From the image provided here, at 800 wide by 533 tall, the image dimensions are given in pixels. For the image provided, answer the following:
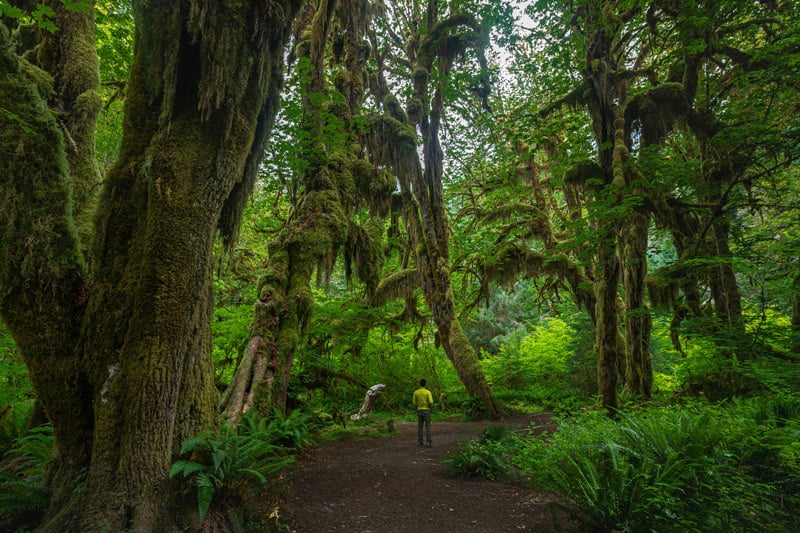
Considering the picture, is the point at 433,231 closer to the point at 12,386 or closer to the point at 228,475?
the point at 228,475

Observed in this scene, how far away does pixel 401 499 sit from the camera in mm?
4953

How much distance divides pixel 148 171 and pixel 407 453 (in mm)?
6724

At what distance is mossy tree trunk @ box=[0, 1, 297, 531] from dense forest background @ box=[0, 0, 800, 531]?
0.02m

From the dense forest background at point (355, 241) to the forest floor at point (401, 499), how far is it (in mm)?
508

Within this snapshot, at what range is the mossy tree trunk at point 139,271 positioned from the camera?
3025 millimetres

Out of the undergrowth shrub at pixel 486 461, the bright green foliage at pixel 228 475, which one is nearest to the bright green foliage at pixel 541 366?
the undergrowth shrub at pixel 486 461

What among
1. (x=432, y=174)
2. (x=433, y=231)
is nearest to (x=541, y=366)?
(x=433, y=231)

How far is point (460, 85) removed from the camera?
10711 mm

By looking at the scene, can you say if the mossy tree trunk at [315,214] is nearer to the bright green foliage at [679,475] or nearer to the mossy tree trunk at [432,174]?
the mossy tree trunk at [432,174]

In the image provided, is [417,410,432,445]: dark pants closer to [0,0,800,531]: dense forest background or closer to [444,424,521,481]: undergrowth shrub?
[444,424,521,481]: undergrowth shrub

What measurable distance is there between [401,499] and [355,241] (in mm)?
5434

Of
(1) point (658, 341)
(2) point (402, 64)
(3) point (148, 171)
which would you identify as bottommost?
(1) point (658, 341)

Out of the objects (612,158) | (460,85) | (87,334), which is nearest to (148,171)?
(87,334)

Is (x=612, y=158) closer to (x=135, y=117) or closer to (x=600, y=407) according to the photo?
(x=600, y=407)
